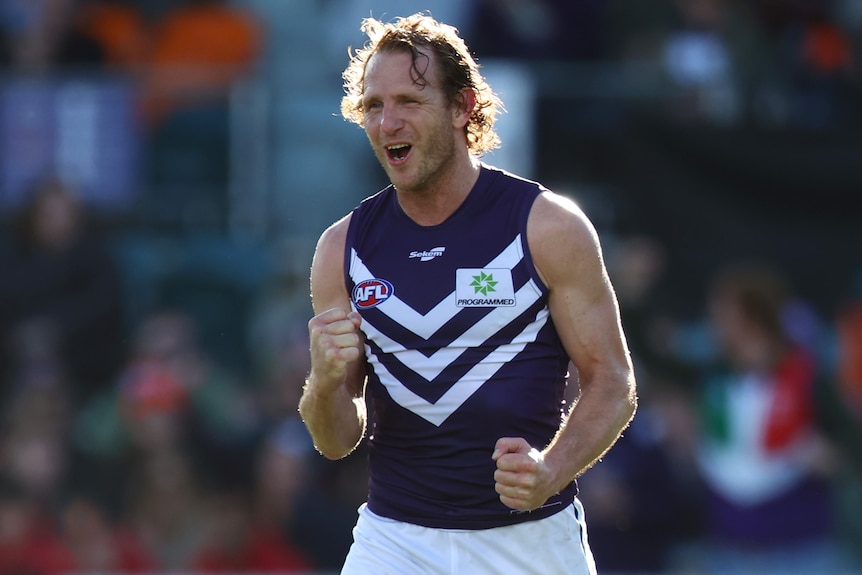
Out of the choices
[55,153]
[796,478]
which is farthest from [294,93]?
[796,478]

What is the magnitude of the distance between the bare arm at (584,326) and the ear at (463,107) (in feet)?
1.36

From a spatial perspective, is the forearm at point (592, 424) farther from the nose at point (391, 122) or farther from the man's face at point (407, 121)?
the nose at point (391, 122)

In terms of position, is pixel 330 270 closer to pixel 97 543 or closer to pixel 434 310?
pixel 434 310

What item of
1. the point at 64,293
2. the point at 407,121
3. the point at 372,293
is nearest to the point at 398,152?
the point at 407,121

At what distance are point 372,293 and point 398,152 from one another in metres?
0.47

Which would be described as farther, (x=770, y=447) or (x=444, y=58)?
(x=770, y=447)

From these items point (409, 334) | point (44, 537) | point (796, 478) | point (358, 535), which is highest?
point (409, 334)

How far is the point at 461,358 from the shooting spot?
4902mm

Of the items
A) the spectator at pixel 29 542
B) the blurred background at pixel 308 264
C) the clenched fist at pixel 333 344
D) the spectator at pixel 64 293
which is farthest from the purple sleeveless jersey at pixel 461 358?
the spectator at pixel 64 293

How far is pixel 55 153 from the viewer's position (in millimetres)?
10141

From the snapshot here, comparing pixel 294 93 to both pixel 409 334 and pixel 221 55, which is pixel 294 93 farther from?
pixel 409 334

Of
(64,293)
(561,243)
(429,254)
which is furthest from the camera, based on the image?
(64,293)

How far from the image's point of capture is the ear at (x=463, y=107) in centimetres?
508

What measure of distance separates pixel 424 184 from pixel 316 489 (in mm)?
4665
